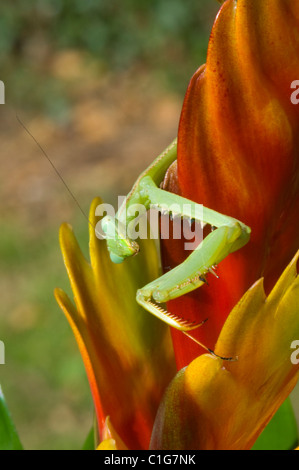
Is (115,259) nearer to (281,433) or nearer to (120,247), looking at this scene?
(120,247)

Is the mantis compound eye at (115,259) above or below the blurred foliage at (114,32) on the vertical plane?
below

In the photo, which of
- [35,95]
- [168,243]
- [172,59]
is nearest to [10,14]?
[35,95]

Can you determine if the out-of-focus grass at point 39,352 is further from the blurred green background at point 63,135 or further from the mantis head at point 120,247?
the mantis head at point 120,247

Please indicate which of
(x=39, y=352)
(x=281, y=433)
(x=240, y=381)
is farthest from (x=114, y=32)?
(x=240, y=381)

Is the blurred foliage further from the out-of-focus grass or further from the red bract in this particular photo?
the red bract

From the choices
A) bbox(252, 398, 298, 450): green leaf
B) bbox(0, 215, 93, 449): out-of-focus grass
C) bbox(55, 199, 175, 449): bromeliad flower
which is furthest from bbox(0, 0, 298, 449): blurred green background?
bbox(55, 199, 175, 449): bromeliad flower

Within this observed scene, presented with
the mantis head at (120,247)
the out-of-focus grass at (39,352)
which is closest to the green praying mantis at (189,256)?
the mantis head at (120,247)

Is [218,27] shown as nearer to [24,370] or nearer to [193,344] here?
[193,344]
